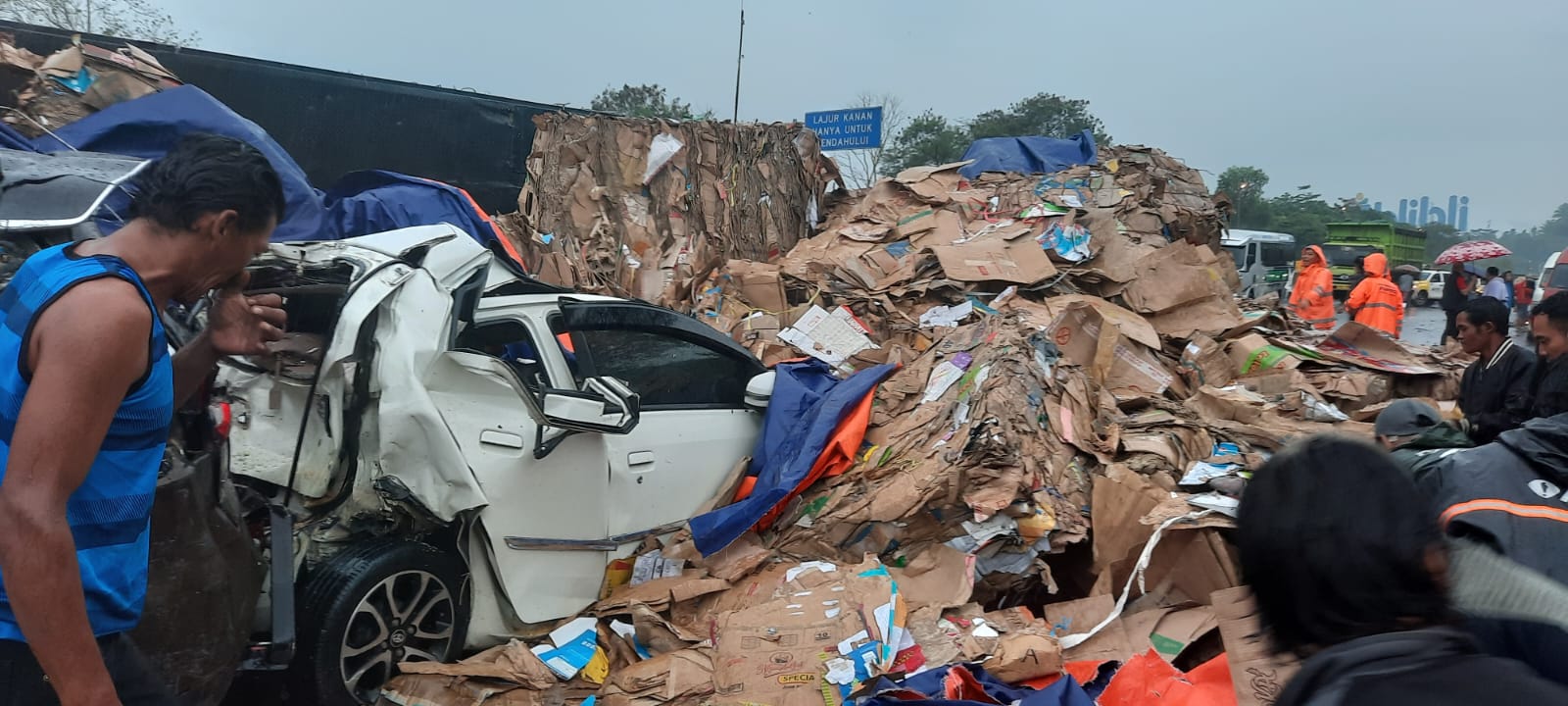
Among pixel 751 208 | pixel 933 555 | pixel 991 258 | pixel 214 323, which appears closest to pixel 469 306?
Result: pixel 214 323

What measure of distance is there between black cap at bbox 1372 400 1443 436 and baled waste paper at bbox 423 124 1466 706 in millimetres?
605

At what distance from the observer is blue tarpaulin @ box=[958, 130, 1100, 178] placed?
30.7ft

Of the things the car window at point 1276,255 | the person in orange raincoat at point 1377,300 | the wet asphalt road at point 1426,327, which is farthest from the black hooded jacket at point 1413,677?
the car window at point 1276,255

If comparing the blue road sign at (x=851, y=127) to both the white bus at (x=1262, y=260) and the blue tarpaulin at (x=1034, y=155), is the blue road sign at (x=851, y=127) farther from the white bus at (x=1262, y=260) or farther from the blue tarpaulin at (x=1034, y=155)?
the blue tarpaulin at (x=1034, y=155)

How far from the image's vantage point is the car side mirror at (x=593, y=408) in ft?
10.3

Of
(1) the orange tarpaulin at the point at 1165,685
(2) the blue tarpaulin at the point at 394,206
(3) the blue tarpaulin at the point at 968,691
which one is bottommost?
(3) the blue tarpaulin at the point at 968,691

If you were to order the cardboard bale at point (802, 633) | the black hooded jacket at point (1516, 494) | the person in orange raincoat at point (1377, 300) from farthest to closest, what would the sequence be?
the person in orange raincoat at point (1377, 300) < the cardboard bale at point (802, 633) < the black hooded jacket at point (1516, 494)

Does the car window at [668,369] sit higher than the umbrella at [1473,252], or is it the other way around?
the umbrella at [1473,252]

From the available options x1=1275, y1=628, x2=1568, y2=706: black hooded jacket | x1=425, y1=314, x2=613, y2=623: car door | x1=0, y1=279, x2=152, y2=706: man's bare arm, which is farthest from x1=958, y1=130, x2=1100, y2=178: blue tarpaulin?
x1=0, y1=279, x2=152, y2=706: man's bare arm

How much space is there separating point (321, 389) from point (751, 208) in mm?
6839

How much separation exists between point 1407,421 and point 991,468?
1.51 metres

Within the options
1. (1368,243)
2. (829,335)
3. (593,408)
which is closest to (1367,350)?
(829,335)

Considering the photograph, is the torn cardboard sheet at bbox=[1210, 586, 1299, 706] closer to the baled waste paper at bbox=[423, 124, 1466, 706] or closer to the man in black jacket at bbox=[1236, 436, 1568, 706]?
the baled waste paper at bbox=[423, 124, 1466, 706]

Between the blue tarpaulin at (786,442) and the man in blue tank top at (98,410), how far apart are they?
2.30 meters
